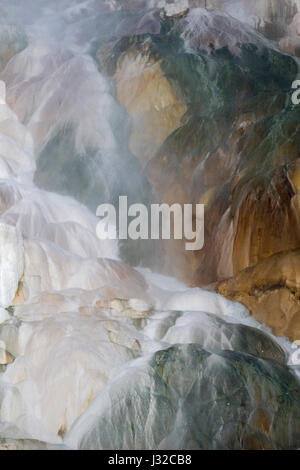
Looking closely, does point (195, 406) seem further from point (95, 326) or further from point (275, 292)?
point (275, 292)

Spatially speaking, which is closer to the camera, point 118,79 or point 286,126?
point 286,126

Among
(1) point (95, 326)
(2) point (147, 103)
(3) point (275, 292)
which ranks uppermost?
(2) point (147, 103)

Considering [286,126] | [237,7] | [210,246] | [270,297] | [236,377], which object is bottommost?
[236,377]

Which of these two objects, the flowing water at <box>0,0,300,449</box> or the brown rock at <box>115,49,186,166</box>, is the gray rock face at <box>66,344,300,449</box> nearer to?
the flowing water at <box>0,0,300,449</box>

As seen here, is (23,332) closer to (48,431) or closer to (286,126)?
(48,431)

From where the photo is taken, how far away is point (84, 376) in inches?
260

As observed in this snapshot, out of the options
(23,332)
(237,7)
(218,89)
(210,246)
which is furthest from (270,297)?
(237,7)

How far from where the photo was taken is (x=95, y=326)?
296 inches

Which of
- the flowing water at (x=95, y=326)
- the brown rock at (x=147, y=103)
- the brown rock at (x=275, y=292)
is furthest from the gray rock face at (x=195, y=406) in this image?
the brown rock at (x=147, y=103)

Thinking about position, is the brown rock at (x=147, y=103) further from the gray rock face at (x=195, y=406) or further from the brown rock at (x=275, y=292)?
the gray rock face at (x=195, y=406)

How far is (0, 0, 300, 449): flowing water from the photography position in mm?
6207

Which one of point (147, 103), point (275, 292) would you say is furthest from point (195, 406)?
point (147, 103)
